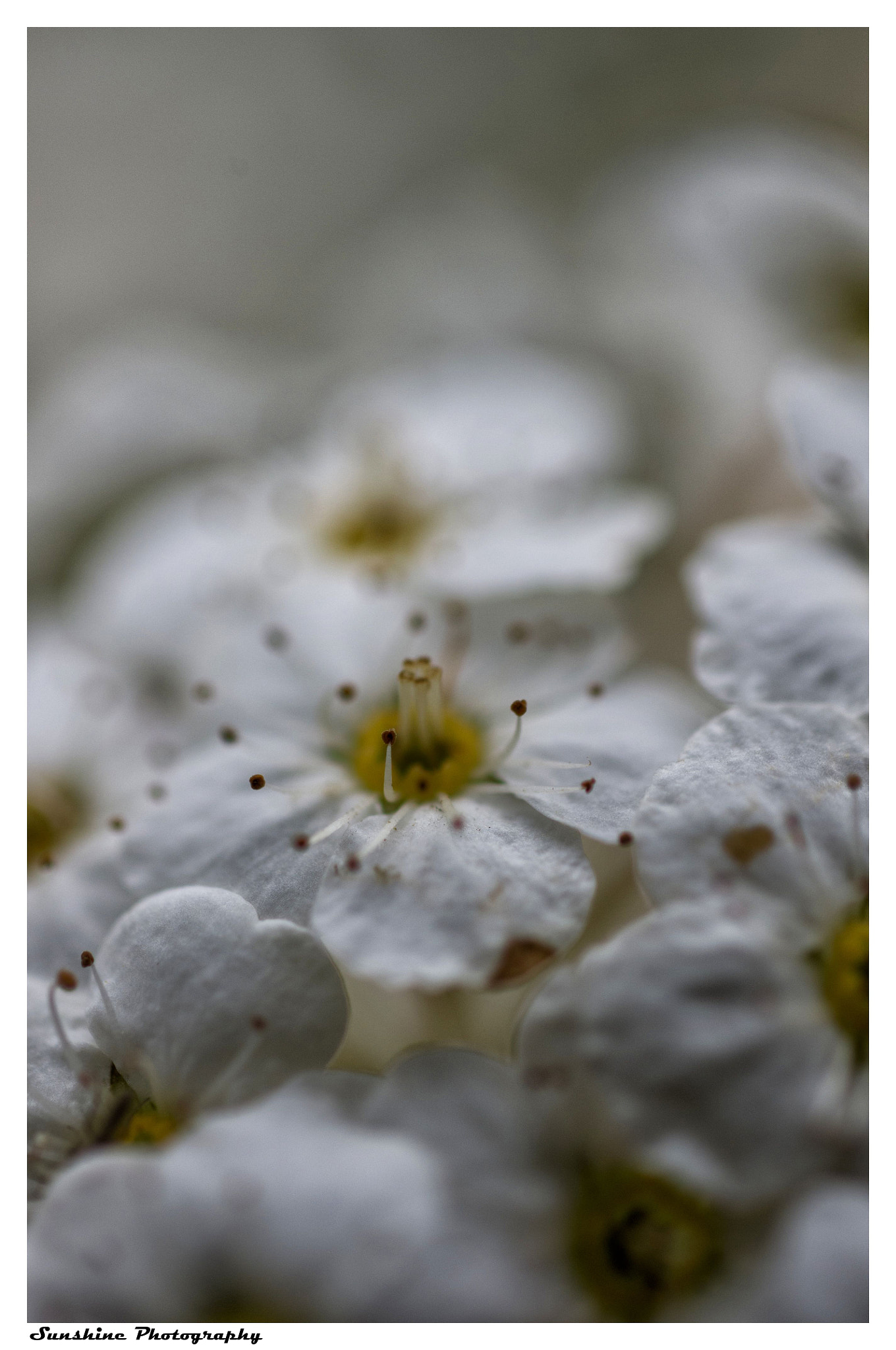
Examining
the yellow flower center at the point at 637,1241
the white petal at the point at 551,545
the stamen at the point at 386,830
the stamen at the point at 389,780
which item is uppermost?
the white petal at the point at 551,545

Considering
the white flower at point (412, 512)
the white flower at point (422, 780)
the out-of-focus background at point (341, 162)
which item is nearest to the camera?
the white flower at point (422, 780)

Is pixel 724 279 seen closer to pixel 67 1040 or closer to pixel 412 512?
pixel 412 512

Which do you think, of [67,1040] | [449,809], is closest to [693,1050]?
[449,809]

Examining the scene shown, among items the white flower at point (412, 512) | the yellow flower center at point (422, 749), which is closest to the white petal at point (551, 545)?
the white flower at point (412, 512)

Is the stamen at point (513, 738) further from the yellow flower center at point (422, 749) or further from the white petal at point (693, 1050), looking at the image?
the white petal at point (693, 1050)

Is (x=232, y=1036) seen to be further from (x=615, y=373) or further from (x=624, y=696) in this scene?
(x=615, y=373)

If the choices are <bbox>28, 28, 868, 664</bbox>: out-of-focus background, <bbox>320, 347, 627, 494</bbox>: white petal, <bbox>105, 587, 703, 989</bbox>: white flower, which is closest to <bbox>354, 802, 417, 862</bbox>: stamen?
<bbox>105, 587, 703, 989</bbox>: white flower
